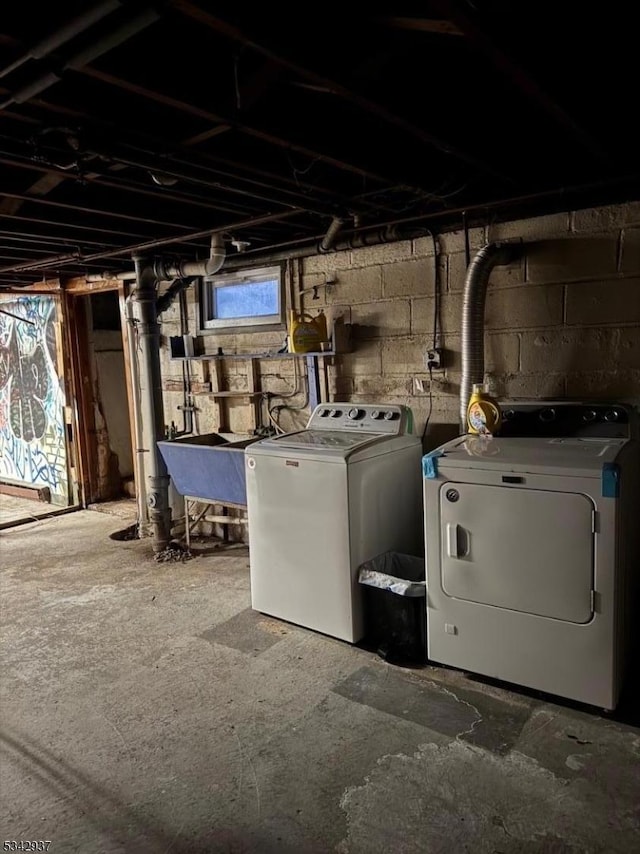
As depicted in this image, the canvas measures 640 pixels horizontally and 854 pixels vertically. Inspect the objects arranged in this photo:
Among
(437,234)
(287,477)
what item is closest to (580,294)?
(437,234)

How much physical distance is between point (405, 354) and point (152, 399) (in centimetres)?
197

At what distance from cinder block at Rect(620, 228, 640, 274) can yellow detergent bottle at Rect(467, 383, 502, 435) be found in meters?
0.91


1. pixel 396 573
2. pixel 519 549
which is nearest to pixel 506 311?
pixel 519 549

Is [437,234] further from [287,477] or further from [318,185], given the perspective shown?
[287,477]

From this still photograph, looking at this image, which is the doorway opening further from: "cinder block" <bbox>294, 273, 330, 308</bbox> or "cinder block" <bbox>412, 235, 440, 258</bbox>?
"cinder block" <bbox>412, 235, 440, 258</bbox>

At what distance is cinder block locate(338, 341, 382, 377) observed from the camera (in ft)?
12.6

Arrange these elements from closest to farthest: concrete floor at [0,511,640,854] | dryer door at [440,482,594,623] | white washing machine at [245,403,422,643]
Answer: concrete floor at [0,511,640,854], dryer door at [440,482,594,623], white washing machine at [245,403,422,643]

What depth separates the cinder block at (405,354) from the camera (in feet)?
11.9

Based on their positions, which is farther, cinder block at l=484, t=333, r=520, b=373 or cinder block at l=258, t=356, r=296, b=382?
cinder block at l=258, t=356, r=296, b=382

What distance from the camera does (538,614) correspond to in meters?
2.44

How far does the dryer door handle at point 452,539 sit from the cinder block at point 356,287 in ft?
5.66

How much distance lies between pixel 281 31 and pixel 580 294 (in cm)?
211

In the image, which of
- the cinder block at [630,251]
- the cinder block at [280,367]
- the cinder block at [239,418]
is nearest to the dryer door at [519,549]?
the cinder block at [630,251]

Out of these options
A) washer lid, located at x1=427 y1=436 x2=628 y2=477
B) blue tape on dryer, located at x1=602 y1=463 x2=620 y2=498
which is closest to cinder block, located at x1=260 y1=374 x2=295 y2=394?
washer lid, located at x1=427 y1=436 x2=628 y2=477
